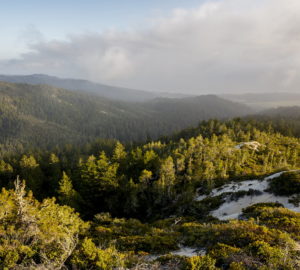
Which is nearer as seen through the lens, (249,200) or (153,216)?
(249,200)

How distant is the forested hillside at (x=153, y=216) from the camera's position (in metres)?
11.4

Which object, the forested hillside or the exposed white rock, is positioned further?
the exposed white rock

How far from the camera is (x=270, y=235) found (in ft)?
46.2

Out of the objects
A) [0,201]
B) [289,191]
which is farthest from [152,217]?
[0,201]

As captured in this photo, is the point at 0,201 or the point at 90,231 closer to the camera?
the point at 0,201

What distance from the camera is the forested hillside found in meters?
11.4

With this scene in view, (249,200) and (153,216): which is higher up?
(249,200)

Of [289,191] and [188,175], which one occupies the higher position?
[289,191]

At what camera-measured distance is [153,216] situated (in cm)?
3888

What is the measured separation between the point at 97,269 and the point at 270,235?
13184 mm

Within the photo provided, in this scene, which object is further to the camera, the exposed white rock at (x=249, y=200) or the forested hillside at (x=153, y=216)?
the exposed white rock at (x=249, y=200)

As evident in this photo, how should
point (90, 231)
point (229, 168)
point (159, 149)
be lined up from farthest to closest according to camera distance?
point (159, 149) → point (229, 168) → point (90, 231)

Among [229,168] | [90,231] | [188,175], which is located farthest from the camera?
[229,168]

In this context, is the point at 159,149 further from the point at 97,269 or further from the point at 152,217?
the point at 97,269
